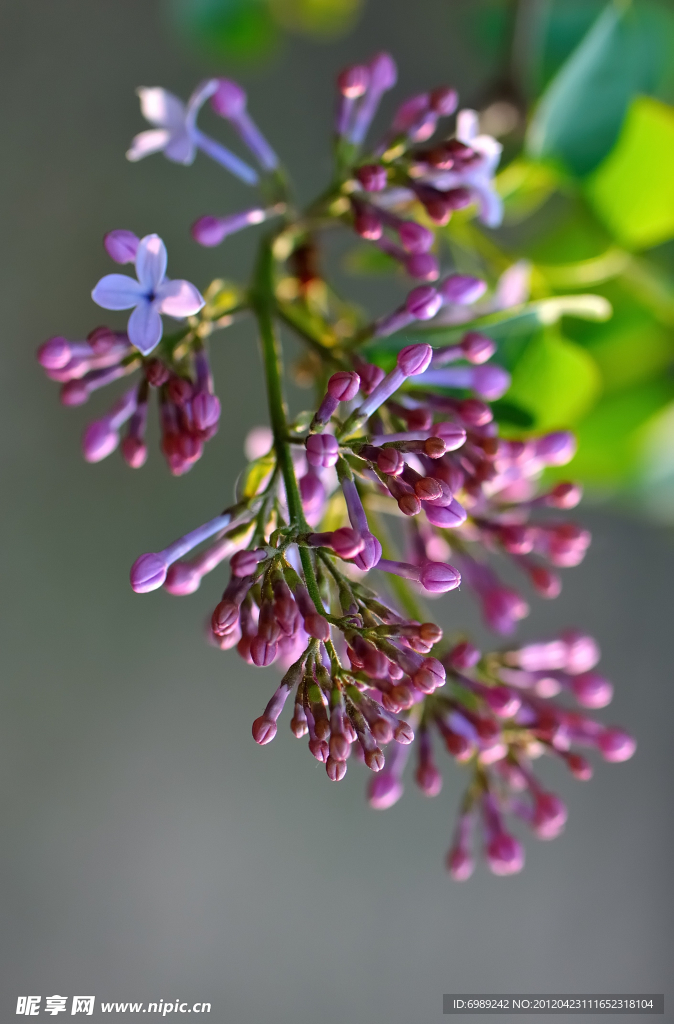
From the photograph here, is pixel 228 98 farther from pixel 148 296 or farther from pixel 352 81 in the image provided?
pixel 148 296

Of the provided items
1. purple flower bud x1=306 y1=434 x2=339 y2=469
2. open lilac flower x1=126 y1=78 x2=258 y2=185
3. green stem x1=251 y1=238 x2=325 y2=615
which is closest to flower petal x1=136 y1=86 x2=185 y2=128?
open lilac flower x1=126 y1=78 x2=258 y2=185

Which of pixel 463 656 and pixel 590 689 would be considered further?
pixel 590 689

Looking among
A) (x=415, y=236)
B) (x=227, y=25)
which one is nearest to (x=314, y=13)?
(x=227, y=25)

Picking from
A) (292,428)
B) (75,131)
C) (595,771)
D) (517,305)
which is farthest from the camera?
(595,771)

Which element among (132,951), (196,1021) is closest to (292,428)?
(196,1021)

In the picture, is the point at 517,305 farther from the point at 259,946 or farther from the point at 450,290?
the point at 259,946

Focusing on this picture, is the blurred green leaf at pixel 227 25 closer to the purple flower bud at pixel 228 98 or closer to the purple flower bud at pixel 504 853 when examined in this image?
the purple flower bud at pixel 228 98

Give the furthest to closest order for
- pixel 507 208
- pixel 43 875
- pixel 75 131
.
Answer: pixel 43 875, pixel 75 131, pixel 507 208
